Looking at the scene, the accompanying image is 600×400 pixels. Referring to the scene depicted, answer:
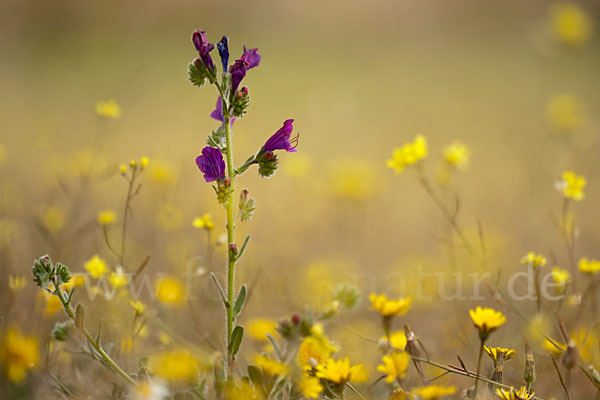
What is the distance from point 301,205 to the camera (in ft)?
12.5

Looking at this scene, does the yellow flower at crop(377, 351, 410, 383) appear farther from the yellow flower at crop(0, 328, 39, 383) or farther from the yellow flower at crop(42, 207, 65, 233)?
the yellow flower at crop(42, 207, 65, 233)

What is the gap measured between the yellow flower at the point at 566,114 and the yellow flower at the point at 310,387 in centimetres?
387

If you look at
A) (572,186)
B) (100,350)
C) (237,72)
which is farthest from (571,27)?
(100,350)

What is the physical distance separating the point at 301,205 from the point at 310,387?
8.81ft

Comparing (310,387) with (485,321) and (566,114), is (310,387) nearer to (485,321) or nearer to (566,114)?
(485,321)

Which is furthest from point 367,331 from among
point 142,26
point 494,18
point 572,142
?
point 494,18

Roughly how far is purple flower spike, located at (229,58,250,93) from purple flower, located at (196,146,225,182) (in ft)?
0.50

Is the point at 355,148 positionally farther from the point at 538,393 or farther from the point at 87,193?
the point at 538,393

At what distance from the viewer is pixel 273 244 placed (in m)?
3.03

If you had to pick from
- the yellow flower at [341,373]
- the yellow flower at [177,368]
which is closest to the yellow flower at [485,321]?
the yellow flower at [341,373]

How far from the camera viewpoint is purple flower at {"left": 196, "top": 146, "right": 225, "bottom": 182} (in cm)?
A: 124

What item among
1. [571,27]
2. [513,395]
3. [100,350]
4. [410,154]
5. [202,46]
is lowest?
[513,395]

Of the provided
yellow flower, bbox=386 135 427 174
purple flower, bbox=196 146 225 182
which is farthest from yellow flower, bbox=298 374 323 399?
yellow flower, bbox=386 135 427 174

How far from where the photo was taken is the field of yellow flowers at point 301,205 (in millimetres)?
1274
